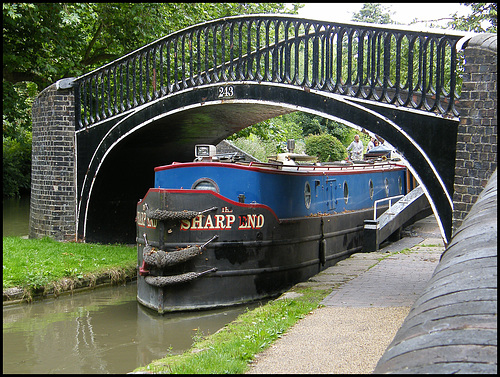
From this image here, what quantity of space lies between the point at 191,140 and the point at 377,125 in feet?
24.3

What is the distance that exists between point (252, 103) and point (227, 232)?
9.38 ft

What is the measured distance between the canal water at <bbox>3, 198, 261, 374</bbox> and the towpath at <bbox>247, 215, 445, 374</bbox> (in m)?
1.81

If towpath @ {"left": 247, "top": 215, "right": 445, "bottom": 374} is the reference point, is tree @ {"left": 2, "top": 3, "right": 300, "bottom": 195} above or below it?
above

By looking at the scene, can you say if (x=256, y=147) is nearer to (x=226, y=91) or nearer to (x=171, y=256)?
(x=226, y=91)

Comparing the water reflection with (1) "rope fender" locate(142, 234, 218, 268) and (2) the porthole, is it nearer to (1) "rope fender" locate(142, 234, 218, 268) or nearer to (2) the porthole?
(1) "rope fender" locate(142, 234, 218, 268)

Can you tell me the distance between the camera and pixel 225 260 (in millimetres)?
9805

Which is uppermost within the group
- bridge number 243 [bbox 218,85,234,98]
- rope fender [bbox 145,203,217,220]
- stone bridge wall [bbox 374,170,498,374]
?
bridge number 243 [bbox 218,85,234,98]

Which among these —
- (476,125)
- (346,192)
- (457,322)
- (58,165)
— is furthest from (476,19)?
(457,322)

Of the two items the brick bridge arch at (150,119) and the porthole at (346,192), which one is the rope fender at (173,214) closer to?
the brick bridge arch at (150,119)

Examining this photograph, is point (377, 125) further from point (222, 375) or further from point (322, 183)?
point (222, 375)

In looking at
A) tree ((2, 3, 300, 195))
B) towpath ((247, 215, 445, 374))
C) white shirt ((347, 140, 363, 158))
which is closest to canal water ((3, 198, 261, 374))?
towpath ((247, 215, 445, 374))

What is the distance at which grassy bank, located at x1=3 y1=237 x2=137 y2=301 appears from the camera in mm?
10359

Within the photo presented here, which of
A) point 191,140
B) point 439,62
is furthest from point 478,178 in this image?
point 191,140

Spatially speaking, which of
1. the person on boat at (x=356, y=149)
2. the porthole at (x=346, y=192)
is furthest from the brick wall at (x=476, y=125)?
the person on boat at (x=356, y=149)
